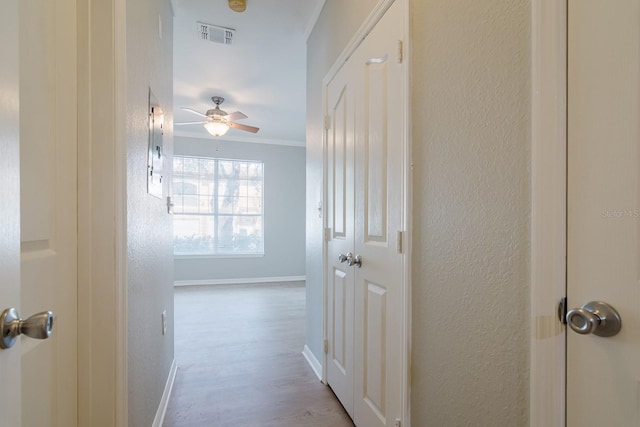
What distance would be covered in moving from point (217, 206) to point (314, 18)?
4.04 m

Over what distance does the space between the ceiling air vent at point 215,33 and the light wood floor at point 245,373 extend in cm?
277

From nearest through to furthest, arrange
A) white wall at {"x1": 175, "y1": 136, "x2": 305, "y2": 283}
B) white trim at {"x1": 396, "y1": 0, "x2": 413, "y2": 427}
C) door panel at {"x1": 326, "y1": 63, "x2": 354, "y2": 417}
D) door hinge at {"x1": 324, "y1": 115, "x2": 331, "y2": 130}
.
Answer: white trim at {"x1": 396, "y1": 0, "x2": 413, "y2": 427} → door panel at {"x1": 326, "y1": 63, "x2": 354, "y2": 417} → door hinge at {"x1": 324, "y1": 115, "x2": 331, "y2": 130} → white wall at {"x1": 175, "y1": 136, "x2": 305, "y2": 283}

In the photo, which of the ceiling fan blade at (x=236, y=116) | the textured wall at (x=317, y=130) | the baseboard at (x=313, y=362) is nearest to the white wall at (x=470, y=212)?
the textured wall at (x=317, y=130)

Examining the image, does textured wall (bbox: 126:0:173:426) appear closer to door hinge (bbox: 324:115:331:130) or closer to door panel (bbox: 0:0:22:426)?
door panel (bbox: 0:0:22:426)

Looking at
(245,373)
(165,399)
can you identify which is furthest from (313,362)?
(165,399)

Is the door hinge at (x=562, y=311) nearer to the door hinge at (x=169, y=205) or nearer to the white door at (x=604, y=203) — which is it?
the white door at (x=604, y=203)

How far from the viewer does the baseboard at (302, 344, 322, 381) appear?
224 cm

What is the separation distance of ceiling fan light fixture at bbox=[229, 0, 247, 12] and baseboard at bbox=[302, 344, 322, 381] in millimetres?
2752

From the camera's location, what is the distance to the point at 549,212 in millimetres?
687

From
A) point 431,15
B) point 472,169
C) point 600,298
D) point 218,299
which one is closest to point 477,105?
point 472,169

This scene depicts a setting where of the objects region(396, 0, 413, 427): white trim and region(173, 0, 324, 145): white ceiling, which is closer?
region(396, 0, 413, 427): white trim

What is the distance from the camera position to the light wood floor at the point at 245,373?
1.79 metres

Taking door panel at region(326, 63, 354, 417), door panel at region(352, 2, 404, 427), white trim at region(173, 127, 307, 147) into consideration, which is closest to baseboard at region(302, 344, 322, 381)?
door panel at region(326, 63, 354, 417)

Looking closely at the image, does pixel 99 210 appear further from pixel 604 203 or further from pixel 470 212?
pixel 604 203
